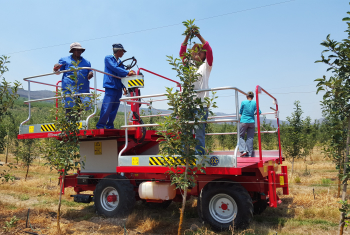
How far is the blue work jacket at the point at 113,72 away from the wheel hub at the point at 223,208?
3461mm

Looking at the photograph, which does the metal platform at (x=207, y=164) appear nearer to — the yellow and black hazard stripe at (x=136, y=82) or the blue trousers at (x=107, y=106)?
the blue trousers at (x=107, y=106)

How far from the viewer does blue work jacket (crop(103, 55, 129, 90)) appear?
22.6 ft

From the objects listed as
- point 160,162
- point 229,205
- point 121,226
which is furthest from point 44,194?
point 229,205

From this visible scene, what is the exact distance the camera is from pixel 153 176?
6238mm

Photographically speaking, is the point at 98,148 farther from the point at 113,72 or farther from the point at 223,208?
the point at 223,208

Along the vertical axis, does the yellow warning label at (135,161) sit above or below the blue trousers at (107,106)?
below

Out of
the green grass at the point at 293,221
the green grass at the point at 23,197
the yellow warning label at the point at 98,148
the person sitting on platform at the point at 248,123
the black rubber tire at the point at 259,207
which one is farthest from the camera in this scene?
the green grass at the point at 23,197

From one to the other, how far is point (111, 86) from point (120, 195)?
2.52 meters

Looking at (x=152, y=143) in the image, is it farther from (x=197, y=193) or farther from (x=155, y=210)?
(x=197, y=193)

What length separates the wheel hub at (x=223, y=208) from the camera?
17.6 ft

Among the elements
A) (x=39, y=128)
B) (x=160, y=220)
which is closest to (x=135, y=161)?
(x=160, y=220)

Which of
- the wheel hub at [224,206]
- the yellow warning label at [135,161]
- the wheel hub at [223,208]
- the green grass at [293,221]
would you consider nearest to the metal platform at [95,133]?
the yellow warning label at [135,161]

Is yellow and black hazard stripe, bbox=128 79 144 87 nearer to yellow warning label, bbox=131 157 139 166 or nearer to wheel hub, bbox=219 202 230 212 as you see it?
yellow warning label, bbox=131 157 139 166

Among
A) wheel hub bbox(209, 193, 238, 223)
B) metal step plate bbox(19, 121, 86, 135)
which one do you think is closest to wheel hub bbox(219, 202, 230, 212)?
wheel hub bbox(209, 193, 238, 223)
